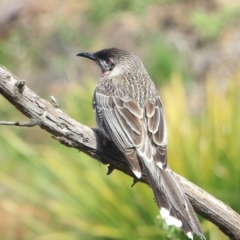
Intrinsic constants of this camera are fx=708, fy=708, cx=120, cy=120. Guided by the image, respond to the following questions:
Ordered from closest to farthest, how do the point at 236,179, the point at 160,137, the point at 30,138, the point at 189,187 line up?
the point at 189,187, the point at 160,137, the point at 236,179, the point at 30,138

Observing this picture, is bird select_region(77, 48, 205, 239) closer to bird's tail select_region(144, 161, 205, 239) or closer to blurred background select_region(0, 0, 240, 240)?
bird's tail select_region(144, 161, 205, 239)

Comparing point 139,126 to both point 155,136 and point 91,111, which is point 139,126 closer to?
point 155,136

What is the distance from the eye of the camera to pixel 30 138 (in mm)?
10523

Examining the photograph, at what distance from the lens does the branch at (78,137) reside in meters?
4.14

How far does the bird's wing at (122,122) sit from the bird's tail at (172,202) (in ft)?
0.47

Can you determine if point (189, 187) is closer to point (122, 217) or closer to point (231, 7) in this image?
point (122, 217)

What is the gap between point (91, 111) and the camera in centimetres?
816

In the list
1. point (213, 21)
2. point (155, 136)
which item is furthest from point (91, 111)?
point (213, 21)

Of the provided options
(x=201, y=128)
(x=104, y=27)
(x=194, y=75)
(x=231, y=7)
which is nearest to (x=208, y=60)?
(x=194, y=75)

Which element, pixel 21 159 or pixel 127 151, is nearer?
pixel 127 151

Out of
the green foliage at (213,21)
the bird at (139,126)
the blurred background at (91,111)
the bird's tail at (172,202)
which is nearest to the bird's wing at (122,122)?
the bird at (139,126)

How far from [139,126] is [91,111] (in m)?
3.31

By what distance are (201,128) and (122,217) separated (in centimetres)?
123

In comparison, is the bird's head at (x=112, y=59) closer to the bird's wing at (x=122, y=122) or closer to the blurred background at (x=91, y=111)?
the bird's wing at (x=122, y=122)
